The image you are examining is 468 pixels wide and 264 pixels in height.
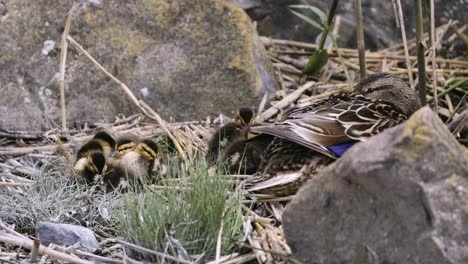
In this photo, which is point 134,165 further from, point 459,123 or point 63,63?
point 459,123

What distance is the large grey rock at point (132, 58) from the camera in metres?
5.05

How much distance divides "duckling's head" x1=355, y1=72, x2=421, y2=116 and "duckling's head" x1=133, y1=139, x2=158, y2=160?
104 cm

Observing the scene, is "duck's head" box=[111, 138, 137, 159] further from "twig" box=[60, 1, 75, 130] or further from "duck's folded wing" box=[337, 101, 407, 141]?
"duck's folded wing" box=[337, 101, 407, 141]

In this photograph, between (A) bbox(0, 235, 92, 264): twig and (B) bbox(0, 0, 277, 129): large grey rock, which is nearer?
(A) bbox(0, 235, 92, 264): twig

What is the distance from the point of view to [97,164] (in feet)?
13.5

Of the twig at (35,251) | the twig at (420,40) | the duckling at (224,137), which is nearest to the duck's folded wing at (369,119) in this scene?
the twig at (420,40)

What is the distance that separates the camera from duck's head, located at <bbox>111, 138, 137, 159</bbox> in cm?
Answer: 427

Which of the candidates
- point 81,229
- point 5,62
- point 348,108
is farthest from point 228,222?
point 5,62

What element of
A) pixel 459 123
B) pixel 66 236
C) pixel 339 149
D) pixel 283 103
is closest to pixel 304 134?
pixel 339 149

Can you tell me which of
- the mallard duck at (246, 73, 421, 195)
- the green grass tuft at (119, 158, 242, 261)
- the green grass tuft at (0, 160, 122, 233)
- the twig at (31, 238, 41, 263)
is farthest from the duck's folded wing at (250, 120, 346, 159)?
the twig at (31, 238, 41, 263)

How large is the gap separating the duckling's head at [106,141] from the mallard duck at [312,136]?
2.43ft

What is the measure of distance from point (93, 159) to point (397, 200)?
174 cm

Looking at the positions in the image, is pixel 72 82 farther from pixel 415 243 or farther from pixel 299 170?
pixel 415 243

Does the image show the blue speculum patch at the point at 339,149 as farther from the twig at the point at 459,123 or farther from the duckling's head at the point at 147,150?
the duckling's head at the point at 147,150
